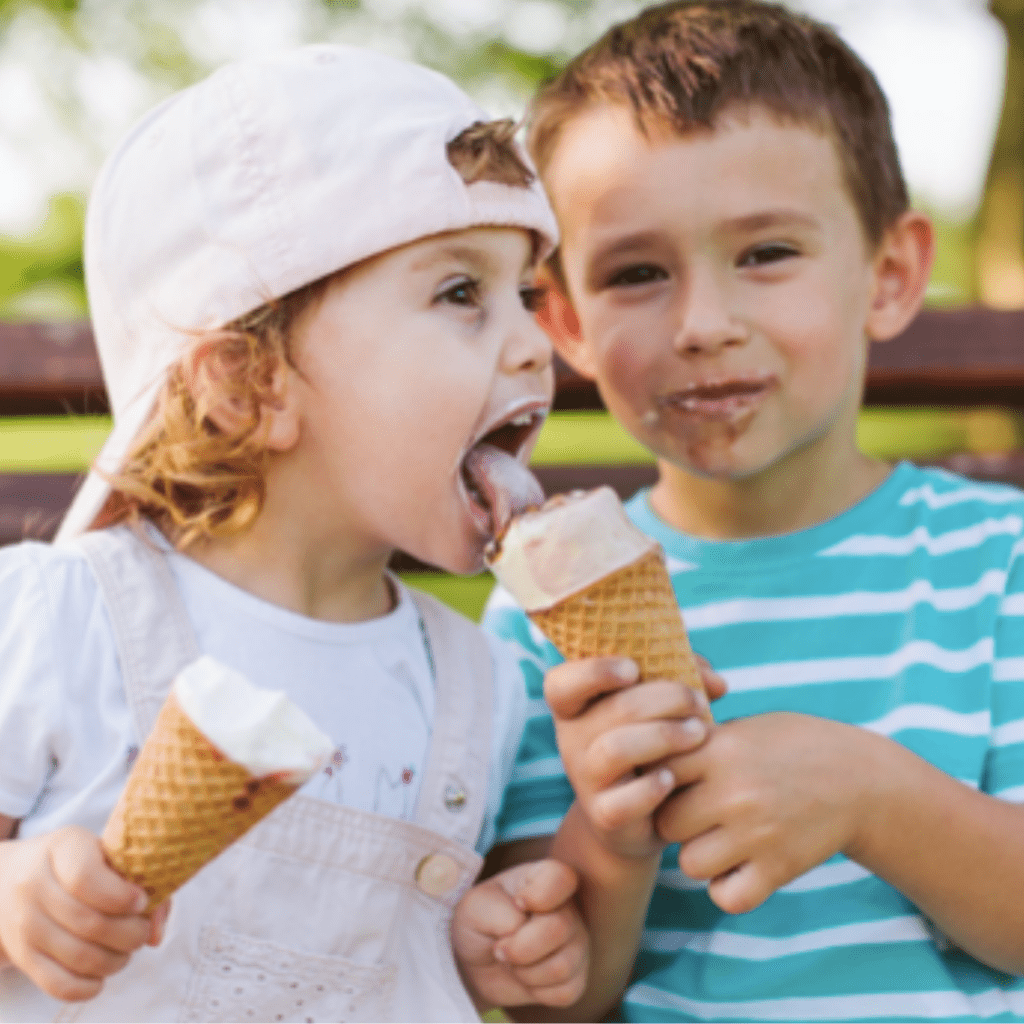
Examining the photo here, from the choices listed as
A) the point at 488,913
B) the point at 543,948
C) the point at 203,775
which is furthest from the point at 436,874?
the point at 203,775

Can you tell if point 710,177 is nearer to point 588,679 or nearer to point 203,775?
point 588,679

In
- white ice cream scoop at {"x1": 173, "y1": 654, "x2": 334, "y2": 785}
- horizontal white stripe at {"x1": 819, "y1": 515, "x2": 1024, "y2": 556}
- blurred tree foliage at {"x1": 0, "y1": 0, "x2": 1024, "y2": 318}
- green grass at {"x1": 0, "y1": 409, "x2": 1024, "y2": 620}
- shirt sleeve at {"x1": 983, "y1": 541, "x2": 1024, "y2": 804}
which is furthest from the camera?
blurred tree foliage at {"x1": 0, "y1": 0, "x2": 1024, "y2": 318}

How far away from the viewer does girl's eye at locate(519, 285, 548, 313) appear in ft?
6.24

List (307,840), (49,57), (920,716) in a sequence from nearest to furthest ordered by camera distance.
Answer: (307,840)
(920,716)
(49,57)

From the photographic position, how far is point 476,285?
1.76 metres

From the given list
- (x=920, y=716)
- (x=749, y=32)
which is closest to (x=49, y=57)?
(x=749, y=32)

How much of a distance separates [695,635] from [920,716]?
1.30ft

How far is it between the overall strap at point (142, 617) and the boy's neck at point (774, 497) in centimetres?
95

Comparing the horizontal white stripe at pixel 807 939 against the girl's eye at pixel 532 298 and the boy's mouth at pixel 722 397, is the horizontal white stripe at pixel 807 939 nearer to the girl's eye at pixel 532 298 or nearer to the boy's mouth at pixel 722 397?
the boy's mouth at pixel 722 397

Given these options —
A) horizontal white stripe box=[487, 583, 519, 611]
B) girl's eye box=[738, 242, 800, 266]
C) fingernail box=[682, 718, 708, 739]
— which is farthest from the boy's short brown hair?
fingernail box=[682, 718, 708, 739]

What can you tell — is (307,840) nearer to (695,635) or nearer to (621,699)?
(621,699)

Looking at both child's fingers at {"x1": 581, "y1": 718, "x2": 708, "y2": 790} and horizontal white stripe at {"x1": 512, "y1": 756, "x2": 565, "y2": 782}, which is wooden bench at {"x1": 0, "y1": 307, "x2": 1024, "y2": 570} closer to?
horizontal white stripe at {"x1": 512, "y1": 756, "x2": 565, "y2": 782}

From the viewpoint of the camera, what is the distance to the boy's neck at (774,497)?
212cm

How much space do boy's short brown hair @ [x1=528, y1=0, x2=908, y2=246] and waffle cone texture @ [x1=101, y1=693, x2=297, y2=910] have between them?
1.30 m
